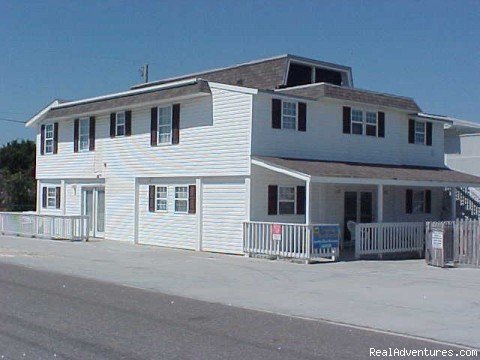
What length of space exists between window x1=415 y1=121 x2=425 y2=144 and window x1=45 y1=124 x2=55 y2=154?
15712 mm

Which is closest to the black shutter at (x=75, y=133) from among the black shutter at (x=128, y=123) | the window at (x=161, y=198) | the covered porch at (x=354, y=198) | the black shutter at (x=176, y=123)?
the black shutter at (x=128, y=123)

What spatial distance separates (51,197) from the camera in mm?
34312

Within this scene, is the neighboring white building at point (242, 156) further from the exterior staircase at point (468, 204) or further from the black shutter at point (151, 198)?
the exterior staircase at point (468, 204)

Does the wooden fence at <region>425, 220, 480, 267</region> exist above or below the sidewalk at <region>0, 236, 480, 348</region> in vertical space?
above

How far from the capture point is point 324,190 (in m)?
26.3

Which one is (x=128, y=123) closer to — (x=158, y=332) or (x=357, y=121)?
(x=357, y=121)

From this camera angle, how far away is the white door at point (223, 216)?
79.7 feet

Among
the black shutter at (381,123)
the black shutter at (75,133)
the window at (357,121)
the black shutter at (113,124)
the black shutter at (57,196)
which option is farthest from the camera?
the black shutter at (57,196)

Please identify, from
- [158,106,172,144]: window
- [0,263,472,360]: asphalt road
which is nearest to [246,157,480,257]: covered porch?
[158,106,172,144]: window

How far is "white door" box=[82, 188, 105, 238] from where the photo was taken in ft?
102

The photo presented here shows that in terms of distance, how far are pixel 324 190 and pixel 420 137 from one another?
6.23 meters

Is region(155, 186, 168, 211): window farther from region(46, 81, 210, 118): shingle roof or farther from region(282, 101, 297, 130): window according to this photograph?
region(282, 101, 297, 130): window

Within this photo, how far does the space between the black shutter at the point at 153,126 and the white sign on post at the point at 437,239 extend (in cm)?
1118

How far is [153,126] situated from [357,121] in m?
7.44
